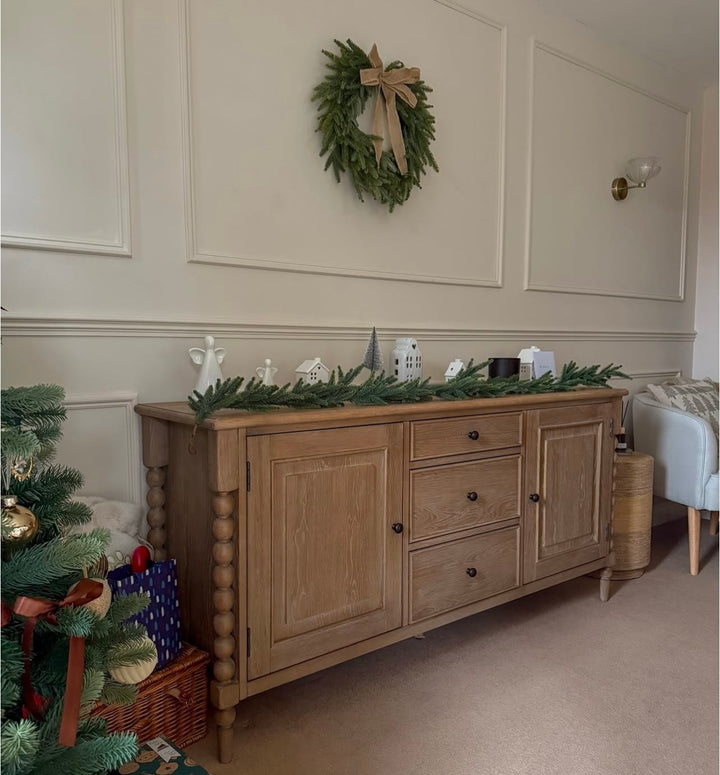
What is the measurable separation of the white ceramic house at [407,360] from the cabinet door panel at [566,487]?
418mm

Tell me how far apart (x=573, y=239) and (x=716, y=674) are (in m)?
1.97

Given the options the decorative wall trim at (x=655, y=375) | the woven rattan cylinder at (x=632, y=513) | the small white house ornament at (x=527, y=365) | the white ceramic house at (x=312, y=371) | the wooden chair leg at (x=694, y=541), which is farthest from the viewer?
the decorative wall trim at (x=655, y=375)

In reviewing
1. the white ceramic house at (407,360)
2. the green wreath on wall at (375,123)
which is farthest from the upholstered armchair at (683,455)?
the green wreath on wall at (375,123)

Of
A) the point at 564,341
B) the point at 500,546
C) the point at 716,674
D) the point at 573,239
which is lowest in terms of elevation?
the point at 716,674

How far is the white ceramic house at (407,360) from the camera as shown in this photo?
7.37ft

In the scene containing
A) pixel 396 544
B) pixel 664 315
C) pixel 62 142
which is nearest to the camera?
pixel 62 142

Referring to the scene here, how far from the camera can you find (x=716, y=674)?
2.04 meters

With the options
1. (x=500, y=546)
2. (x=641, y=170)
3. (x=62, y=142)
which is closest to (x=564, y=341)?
(x=641, y=170)

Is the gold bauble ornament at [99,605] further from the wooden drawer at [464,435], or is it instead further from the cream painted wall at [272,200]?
the wooden drawer at [464,435]

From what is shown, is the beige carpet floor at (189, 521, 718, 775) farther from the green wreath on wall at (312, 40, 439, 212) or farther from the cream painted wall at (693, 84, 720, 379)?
the cream painted wall at (693, 84, 720, 379)

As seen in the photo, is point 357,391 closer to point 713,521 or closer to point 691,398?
point 691,398

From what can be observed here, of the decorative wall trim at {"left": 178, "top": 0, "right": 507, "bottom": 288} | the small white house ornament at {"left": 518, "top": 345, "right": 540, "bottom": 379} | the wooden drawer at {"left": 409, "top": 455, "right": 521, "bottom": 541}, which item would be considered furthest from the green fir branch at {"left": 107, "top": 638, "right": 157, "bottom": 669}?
the small white house ornament at {"left": 518, "top": 345, "right": 540, "bottom": 379}

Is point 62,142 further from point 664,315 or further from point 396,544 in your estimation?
point 664,315

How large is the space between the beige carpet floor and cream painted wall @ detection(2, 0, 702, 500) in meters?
0.83
